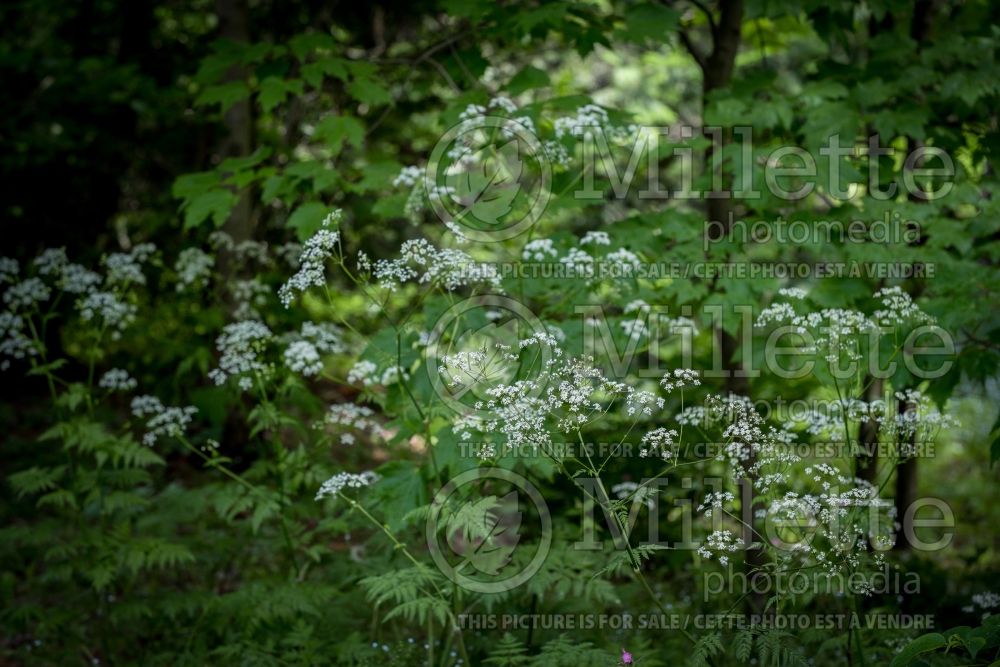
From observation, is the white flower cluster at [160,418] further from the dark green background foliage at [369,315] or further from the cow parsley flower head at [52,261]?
the cow parsley flower head at [52,261]

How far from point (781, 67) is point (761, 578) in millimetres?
7970

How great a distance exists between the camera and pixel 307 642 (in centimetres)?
402

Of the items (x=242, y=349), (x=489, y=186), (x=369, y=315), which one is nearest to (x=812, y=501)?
(x=489, y=186)

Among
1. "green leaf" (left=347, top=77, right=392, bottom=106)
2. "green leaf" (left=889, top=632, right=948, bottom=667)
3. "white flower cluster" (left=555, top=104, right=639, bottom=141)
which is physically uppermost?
"green leaf" (left=347, top=77, right=392, bottom=106)

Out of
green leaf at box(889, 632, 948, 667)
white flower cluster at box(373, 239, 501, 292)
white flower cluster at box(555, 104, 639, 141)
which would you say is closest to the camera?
green leaf at box(889, 632, 948, 667)

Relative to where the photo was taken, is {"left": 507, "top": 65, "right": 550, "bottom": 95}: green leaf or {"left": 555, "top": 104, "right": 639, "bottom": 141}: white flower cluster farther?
{"left": 507, "top": 65, "right": 550, "bottom": 95}: green leaf

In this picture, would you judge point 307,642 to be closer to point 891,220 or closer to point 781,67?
point 891,220

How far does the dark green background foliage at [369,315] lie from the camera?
13.7 ft

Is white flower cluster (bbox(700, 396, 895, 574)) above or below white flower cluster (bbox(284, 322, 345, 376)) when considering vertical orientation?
below

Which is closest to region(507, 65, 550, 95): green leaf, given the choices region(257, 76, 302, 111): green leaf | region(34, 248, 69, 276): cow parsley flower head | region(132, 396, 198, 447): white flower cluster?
region(257, 76, 302, 111): green leaf

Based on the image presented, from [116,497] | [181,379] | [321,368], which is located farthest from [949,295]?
[181,379]

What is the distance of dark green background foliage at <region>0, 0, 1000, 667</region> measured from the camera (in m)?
4.17

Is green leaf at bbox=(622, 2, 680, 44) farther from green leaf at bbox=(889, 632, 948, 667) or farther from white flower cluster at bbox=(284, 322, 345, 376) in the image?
green leaf at bbox=(889, 632, 948, 667)

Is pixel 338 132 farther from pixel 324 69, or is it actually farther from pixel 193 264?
pixel 193 264
